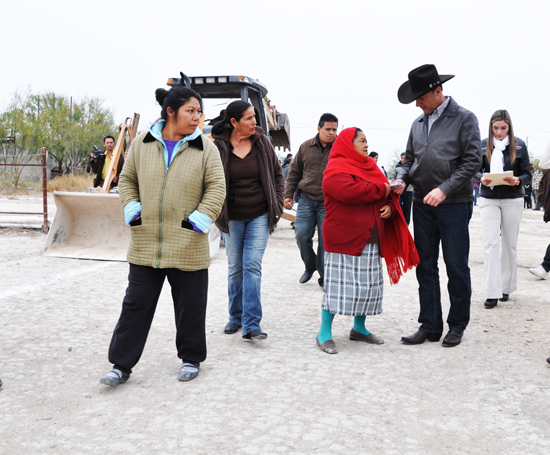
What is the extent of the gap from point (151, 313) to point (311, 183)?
3053 millimetres

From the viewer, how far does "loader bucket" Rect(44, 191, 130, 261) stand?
26.0ft

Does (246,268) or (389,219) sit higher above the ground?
(389,219)

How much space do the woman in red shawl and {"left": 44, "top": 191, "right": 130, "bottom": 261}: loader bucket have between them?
180 inches

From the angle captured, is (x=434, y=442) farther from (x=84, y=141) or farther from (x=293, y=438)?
(x=84, y=141)

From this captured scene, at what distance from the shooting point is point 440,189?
3994mm

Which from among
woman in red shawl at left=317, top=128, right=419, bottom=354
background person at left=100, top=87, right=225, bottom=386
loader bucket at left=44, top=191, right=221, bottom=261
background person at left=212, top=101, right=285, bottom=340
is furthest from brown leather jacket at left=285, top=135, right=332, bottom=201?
background person at left=100, top=87, right=225, bottom=386

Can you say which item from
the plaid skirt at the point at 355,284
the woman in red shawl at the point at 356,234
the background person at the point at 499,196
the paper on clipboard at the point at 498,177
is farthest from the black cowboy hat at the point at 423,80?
the background person at the point at 499,196

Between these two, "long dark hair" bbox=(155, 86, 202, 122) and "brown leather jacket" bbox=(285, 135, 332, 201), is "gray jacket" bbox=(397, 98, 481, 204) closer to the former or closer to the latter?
"brown leather jacket" bbox=(285, 135, 332, 201)

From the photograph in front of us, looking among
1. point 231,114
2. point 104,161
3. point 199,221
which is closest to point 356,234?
point 199,221

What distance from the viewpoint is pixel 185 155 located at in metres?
3.44

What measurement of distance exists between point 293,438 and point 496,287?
3.64 metres

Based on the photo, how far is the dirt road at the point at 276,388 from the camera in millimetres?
2607

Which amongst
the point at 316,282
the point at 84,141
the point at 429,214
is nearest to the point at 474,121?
the point at 429,214

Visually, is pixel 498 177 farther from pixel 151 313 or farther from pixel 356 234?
pixel 151 313
